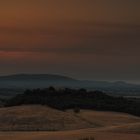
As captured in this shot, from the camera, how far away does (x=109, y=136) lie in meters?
38.9

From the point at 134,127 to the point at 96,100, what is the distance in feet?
143

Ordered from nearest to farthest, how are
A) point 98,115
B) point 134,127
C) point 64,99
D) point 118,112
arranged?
point 134,127, point 98,115, point 118,112, point 64,99

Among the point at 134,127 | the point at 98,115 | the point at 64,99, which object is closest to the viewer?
the point at 134,127

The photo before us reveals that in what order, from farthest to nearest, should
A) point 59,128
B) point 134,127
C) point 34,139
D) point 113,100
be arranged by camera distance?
point 113,100, point 59,128, point 134,127, point 34,139

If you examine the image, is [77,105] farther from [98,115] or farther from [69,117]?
[69,117]

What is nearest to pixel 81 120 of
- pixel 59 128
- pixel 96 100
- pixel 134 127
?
pixel 59 128

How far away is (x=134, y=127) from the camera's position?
44781 millimetres

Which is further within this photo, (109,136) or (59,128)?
(59,128)

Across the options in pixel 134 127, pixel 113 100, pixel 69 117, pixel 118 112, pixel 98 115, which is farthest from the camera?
pixel 113 100

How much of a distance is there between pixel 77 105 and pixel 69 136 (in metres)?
39.2

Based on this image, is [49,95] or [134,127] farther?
[49,95]

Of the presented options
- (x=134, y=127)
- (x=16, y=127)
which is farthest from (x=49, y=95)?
(x=134, y=127)

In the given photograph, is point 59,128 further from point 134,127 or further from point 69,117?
point 134,127

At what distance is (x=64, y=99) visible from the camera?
83625 mm
